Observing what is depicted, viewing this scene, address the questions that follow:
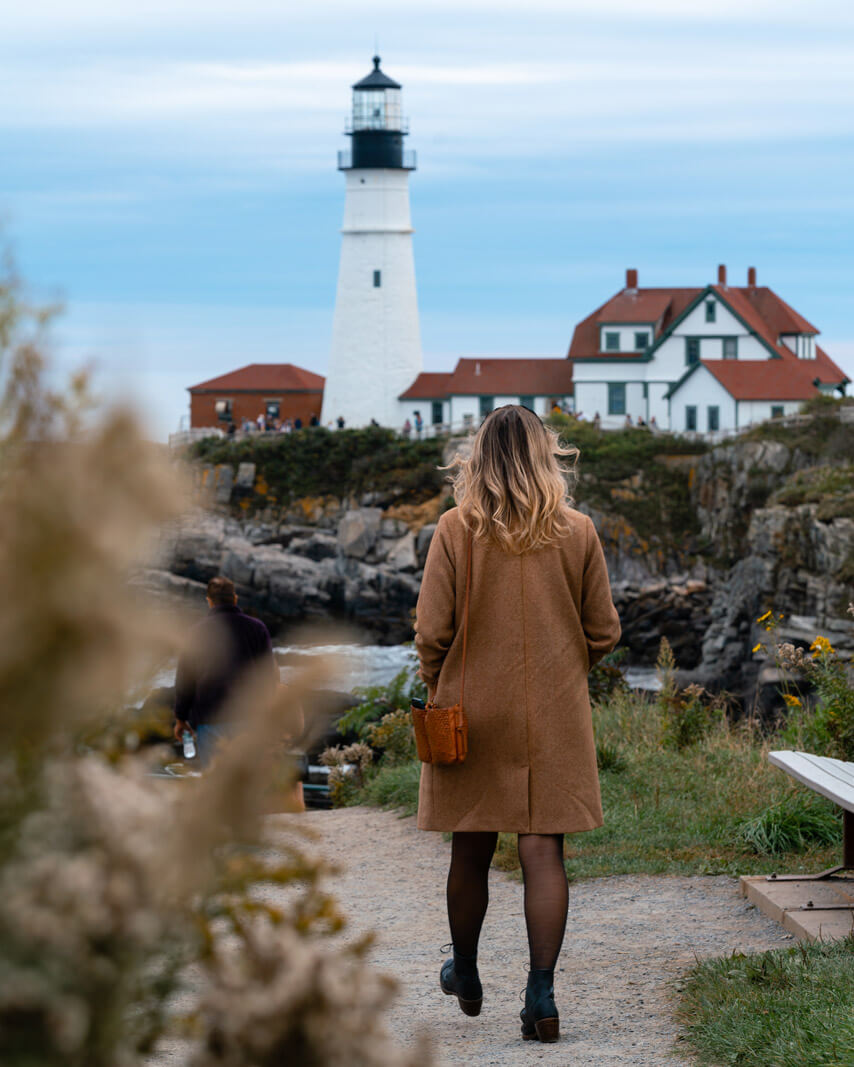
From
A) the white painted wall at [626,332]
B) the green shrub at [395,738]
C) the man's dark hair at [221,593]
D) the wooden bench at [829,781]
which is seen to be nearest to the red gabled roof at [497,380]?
the white painted wall at [626,332]

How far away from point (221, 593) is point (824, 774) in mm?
3333

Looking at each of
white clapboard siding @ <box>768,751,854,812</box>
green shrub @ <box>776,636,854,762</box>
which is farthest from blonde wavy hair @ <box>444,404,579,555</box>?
green shrub @ <box>776,636,854,762</box>

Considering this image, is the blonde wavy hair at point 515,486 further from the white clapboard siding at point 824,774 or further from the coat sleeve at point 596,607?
the white clapboard siding at point 824,774

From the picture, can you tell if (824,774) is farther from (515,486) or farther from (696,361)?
(696,361)

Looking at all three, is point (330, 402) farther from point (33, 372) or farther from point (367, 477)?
point (33, 372)

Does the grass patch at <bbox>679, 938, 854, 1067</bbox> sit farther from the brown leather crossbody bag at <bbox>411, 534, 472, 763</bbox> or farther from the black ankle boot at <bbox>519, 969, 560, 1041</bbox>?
the brown leather crossbody bag at <bbox>411, 534, 472, 763</bbox>

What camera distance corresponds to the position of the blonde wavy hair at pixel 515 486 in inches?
172

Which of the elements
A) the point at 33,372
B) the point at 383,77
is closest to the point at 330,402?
the point at 383,77

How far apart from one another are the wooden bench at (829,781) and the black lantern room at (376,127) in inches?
2162

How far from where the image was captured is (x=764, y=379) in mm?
56500

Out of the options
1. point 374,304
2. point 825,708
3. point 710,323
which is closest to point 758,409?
point 710,323

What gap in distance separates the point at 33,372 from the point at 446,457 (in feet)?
170

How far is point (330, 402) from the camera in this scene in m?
60.8

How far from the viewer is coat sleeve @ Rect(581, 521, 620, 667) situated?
4438 millimetres
